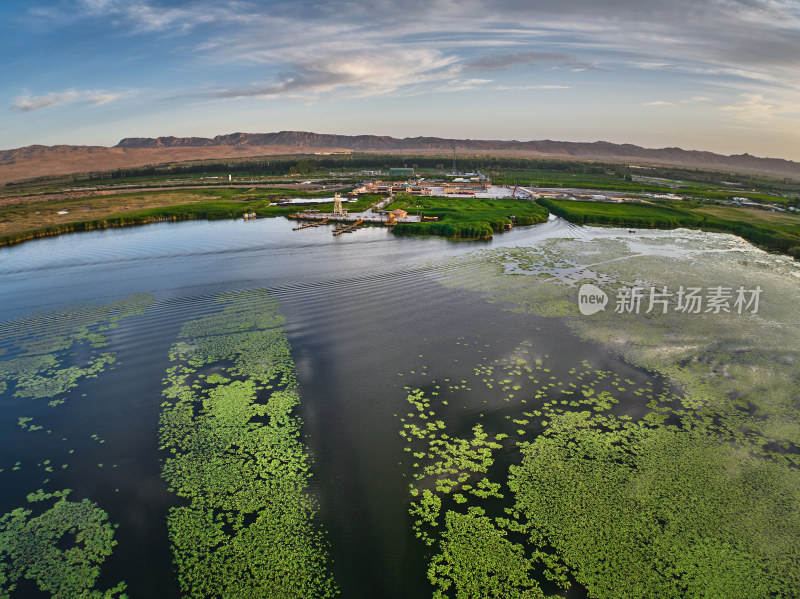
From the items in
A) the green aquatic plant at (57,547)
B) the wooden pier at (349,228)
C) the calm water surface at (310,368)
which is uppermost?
the wooden pier at (349,228)

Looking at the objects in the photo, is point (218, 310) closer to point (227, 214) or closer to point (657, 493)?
point (657, 493)

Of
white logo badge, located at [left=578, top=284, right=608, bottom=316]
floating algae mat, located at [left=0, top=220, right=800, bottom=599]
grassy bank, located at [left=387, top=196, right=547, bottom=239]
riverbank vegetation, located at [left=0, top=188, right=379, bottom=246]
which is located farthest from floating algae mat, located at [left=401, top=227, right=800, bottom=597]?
riverbank vegetation, located at [left=0, top=188, right=379, bottom=246]

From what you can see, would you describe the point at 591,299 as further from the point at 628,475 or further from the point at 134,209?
the point at 134,209

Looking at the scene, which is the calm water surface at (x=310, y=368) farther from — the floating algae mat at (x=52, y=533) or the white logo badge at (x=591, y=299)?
the white logo badge at (x=591, y=299)

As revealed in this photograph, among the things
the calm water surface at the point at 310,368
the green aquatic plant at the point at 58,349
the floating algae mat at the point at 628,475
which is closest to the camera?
the floating algae mat at the point at 628,475

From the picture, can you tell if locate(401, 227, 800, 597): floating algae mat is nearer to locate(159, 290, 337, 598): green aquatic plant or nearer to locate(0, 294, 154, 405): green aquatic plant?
locate(159, 290, 337, 598): green aquatic plant

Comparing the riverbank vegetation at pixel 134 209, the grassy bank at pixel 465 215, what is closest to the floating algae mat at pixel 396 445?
the grassy bank at pixel 465 215

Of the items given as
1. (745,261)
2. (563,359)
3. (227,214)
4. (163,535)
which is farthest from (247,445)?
(227,214)
